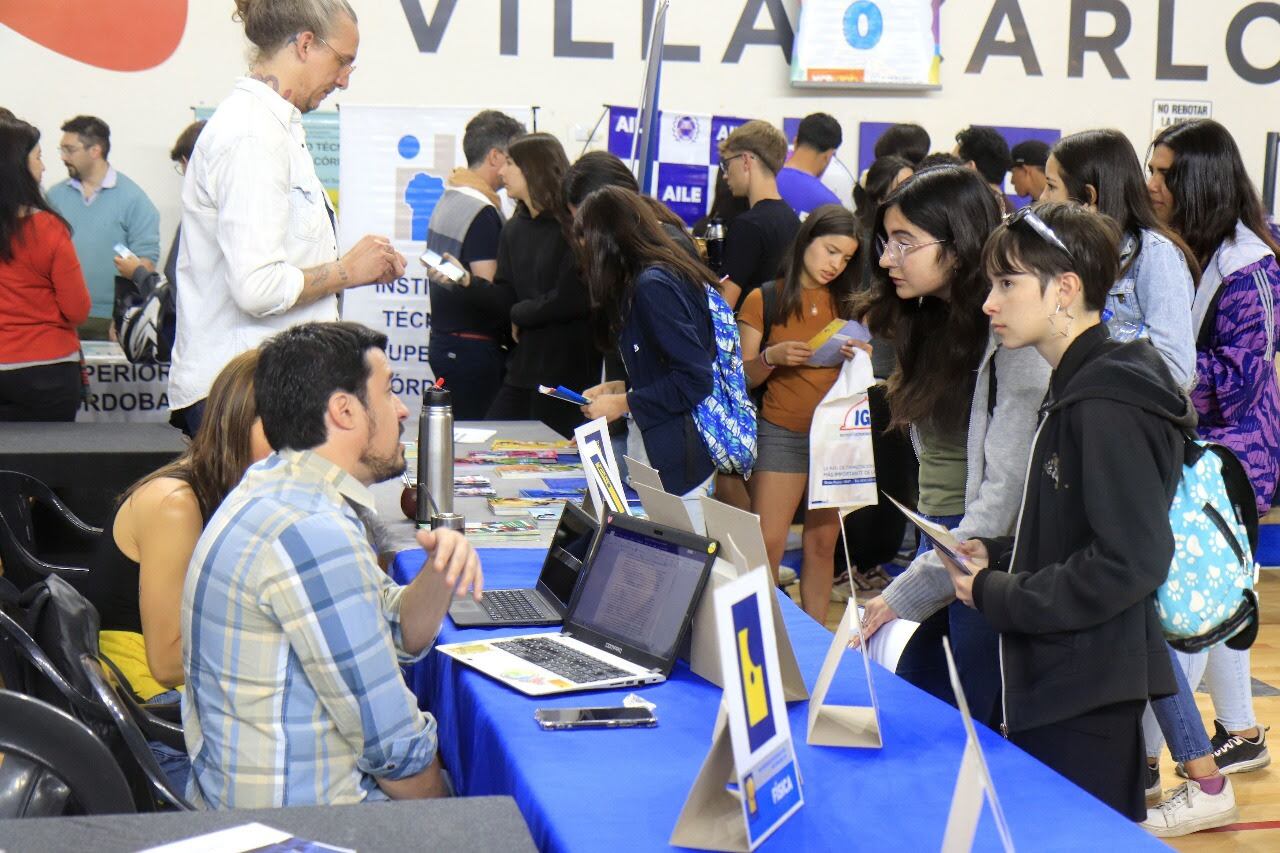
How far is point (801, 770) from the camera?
5.49 ft

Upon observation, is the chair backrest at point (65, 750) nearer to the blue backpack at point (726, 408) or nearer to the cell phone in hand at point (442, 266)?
the blue backpack at point (726, 408)

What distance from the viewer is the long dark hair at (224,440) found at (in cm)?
223

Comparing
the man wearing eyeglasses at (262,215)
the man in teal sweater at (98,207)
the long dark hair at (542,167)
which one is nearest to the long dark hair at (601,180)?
the long dark hair at (542,167)

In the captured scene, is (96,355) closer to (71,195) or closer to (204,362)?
(71,195)

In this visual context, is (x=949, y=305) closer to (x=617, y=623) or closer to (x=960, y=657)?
(x=960, y=657)

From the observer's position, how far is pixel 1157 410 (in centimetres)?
186

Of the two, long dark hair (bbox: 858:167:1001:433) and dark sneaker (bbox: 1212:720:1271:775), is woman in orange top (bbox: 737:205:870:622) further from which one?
long dark hair (bbox: 858:167:1001:433)

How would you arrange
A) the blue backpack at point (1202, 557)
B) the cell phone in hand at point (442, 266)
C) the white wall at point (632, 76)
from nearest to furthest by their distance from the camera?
the blue backpack at point (1202, 557), the cell phone in hand at point (442, 266), the white wall at point (632, 76)

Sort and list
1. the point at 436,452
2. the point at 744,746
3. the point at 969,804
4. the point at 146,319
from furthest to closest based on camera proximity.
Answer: the point at 146,319 < the point at 436,452 < the point at 744,746 < the point at 969,804

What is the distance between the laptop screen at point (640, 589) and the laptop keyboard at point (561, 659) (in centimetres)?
6

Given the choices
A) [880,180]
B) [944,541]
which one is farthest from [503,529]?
[880,180]

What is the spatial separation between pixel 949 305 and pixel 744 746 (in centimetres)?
127

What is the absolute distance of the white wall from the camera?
6.58 meters

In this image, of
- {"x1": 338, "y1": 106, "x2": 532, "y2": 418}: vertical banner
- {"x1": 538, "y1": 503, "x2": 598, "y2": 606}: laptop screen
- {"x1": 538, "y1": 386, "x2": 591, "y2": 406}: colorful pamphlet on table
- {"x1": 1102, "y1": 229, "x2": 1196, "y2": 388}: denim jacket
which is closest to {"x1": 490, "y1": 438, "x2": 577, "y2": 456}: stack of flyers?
{"x1": 538, "y1": 386, "x2": 591, "y2": 406}: colorful pamphlet on table
